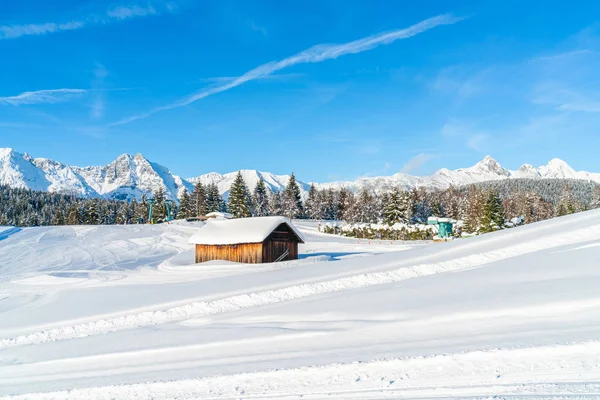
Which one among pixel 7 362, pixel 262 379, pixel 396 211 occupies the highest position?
pixel 396 211

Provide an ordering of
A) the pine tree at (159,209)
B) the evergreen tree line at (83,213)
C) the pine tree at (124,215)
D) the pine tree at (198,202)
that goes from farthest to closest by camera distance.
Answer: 1. the pine tree at (124,215)
2. the evergreen tree line at (83,213)
3. the pine tree at (198,202)
4. the pine tree at (159,209)

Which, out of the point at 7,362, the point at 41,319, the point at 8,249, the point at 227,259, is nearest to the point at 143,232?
the point at 8,249

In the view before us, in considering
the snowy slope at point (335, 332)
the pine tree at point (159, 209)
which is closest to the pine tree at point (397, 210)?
the pine tree at point (159, 209)

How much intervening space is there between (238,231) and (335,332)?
70.4 feet

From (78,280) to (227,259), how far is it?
9823mm

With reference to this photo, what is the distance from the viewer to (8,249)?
41.7m

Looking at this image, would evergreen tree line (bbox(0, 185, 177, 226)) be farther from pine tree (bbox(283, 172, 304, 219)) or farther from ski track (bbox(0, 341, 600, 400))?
ski track (bbox(0, 341, 600, 400))

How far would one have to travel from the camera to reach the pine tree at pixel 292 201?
257ft

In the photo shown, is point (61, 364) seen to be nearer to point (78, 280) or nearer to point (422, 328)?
Answer: point (422, 328)

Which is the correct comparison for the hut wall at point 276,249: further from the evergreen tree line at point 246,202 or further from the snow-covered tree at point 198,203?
the snow-covered tree at point 198,203

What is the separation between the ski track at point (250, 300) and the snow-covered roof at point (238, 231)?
1311 centimetres

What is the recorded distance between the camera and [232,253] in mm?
30156

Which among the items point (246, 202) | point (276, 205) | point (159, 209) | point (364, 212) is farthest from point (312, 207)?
point (159, 209)

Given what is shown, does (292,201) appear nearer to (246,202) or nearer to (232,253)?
(246,202)
